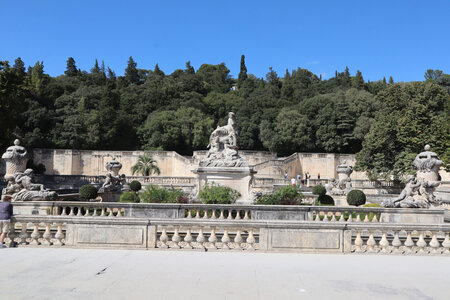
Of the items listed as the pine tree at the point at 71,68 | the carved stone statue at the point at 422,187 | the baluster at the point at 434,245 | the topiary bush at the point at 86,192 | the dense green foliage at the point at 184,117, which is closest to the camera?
the baluster at the point at 434,245

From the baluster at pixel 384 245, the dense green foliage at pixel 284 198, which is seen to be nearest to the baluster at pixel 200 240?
the baluster at pixel 384 245

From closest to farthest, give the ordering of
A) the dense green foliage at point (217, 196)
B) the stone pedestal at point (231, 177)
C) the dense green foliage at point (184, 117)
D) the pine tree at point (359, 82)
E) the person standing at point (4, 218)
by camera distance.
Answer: the person standing at point (4, 218)
the dense green foliage at point (217, 196)
the stone pedestal at point (231, 177)
the dense green foliage at point (184, 117)
the pine tree at point (359, 82)

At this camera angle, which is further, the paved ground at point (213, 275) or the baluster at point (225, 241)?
the baluster at point (225, 241)

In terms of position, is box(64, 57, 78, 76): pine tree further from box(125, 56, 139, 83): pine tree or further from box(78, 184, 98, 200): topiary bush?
box(78, 184, 98, 200): topiary bush

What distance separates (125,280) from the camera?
632 centimetres

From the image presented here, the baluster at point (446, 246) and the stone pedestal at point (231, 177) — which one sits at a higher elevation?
the stone pedestal at point (231, 177)

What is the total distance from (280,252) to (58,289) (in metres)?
4.33

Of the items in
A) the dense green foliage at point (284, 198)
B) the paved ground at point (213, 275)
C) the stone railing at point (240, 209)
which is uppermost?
the dense green foliage at point (284, 198)

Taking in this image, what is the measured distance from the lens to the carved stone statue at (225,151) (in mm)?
18938

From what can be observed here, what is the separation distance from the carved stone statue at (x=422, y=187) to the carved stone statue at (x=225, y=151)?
6.91 meters

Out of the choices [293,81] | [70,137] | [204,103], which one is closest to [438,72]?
[293,81]

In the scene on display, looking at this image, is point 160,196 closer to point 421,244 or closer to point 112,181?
point 112,181

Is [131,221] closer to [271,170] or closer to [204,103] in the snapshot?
[271,170]

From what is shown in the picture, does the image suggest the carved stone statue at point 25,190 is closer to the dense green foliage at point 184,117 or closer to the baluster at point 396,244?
the baluster at point 396,244
